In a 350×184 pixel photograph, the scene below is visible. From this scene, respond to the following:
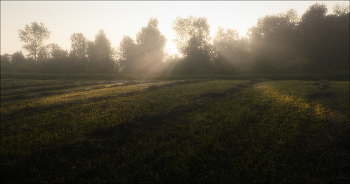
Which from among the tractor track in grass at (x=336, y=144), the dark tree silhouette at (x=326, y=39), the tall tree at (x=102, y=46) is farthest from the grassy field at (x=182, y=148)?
the tall tree at (x=102, y=46)

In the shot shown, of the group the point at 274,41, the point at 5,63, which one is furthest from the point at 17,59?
the point at 274,41

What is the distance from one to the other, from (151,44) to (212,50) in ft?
64.3

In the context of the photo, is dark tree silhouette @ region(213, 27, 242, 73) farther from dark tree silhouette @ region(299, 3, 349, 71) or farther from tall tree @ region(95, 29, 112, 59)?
tall tree @ region(95, 29, 112, 59)

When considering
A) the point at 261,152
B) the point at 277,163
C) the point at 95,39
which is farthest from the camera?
the point at 95,39

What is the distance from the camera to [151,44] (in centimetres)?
5684

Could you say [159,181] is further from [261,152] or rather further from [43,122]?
[43,122]

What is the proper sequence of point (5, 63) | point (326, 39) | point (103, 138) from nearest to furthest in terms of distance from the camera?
point (103, 138) < point (326, 39) < point (5, 63)

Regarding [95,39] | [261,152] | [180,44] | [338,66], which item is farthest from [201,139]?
[95,39]

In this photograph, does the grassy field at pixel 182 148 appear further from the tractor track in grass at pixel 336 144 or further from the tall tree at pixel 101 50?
the tall tree at pixel 101 50

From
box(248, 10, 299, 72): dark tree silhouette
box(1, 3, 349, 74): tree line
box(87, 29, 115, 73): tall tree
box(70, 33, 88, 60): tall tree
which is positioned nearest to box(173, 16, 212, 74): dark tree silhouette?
box(1, 3, 349, 74): tree line

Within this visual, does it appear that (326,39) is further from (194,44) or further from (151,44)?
(151,44)

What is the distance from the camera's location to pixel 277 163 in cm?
463

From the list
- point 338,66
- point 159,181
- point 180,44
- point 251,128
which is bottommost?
point 159,181

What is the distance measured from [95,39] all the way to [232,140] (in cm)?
6356
